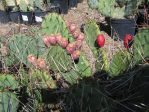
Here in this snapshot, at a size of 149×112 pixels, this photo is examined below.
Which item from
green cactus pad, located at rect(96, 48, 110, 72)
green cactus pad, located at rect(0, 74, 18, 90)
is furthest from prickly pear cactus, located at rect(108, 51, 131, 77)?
green cactus pad, located at rect(0, 74, 18, 90)

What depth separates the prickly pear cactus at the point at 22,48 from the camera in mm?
2914

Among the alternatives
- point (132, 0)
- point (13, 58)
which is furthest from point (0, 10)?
point (13, 58)

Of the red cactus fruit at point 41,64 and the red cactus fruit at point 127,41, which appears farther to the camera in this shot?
the red cactus fruit at point 127,41

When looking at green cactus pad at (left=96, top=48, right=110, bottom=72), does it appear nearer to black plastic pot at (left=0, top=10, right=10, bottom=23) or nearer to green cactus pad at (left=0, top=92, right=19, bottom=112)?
green cactus pad at (left=0, top=92, right=19, bottom=112)

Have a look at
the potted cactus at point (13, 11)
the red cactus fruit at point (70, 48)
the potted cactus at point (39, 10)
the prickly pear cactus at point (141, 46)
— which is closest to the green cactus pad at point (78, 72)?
the red cactus fruit at point (70, 48)

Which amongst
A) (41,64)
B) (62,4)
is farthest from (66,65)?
(62,4)

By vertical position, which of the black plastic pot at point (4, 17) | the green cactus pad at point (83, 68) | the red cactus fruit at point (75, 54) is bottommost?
the black plastic pot at point (4, 17)

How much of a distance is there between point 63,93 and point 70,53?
11.4 inches

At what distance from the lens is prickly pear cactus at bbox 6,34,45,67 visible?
2914 mm

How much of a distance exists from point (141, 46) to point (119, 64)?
23 centimetres

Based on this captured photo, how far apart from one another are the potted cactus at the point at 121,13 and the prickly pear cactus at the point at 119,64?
2224 mm

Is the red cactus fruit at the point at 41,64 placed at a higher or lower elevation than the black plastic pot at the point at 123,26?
higher

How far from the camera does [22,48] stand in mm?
2969

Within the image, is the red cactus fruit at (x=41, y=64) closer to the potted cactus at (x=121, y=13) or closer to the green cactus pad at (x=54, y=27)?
the green cactus pad at (x=54, y=27)
